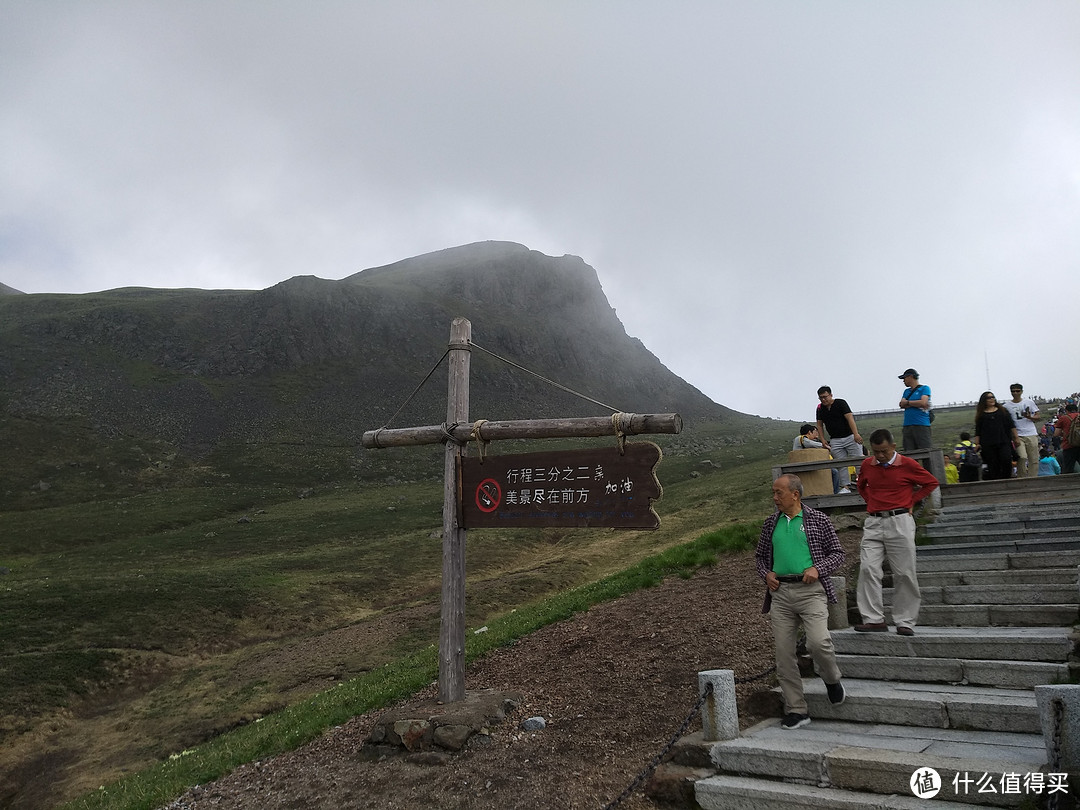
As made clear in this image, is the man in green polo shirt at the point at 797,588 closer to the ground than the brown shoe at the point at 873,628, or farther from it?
farther from it

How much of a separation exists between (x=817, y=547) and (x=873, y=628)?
214 cm

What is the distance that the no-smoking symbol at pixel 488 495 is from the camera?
9034 millimetres

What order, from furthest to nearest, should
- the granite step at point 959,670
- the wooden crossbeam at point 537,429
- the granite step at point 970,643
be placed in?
the wooden crossbeam at point 537,429 < the granite step at point 970,643 < the granite step at point 959,670

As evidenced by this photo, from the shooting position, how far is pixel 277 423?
330 feet

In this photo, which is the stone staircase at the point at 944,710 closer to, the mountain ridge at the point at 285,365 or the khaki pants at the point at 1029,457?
the khaki pants at the point at 1029,457

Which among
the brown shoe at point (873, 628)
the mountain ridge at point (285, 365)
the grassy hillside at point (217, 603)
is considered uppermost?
the mountain ridge at point (285, 365)

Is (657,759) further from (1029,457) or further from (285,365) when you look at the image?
(285,365)

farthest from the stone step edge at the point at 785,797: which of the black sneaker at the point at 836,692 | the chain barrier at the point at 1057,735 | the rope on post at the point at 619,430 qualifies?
the rope on post at the point at 619,430

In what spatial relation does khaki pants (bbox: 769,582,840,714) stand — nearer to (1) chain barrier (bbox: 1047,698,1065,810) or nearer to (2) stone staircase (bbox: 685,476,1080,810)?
(2) stone staircase (bbox: 685,476,1080,810)

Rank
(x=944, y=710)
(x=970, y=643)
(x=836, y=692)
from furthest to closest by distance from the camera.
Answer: (x=970, y=643), (x=836, y=692), (x=944, y=710)

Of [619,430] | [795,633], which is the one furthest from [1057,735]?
[619,430]

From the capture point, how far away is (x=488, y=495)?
912 cm

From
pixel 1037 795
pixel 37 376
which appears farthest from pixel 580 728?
pixel 37 376

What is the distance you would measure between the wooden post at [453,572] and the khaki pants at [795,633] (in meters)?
4.39
